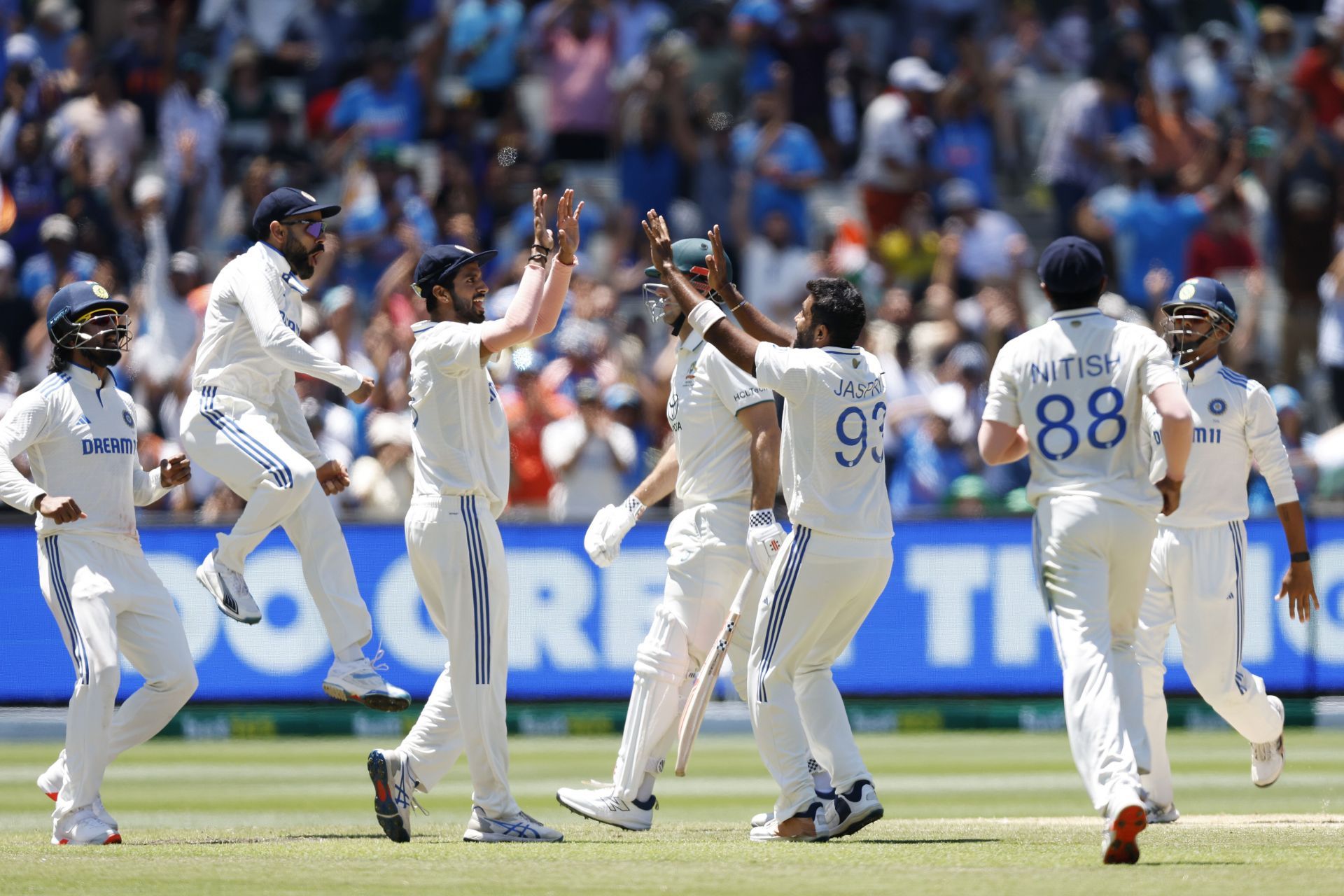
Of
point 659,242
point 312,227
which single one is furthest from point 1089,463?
point 312,227

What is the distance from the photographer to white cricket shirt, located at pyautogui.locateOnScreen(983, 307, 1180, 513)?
7785mm

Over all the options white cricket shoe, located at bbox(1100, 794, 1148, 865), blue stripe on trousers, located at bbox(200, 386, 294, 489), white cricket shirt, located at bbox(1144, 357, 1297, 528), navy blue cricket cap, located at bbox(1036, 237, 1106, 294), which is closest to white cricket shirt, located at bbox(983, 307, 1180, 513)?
navy blue cricket cap, located at bbox(1036, 237, 1106, 294)

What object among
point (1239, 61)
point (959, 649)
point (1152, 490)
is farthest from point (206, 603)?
point (1239, 61)

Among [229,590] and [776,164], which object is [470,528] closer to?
[229,590]

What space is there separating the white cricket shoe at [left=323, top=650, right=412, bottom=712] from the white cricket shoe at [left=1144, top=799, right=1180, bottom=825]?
3.42 metres

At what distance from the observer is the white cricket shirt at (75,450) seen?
8.80m

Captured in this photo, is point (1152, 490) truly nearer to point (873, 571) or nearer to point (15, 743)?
point (873, 571)

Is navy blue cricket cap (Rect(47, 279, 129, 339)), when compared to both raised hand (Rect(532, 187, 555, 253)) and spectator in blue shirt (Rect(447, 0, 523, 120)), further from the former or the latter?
spectator in blue shirt (Rect(447, 0, 523, 120))

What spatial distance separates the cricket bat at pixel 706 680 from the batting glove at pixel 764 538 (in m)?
0.17

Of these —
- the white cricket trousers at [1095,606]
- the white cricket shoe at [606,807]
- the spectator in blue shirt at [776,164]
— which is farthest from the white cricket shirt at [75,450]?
the spectator in blue shirt at [776,164]

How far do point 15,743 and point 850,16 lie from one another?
1222 centimetres

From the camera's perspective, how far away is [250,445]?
353 inches

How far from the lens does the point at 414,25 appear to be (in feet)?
70.7

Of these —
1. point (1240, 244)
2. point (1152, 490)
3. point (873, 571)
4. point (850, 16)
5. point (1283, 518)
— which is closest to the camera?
point (1152, 490)
